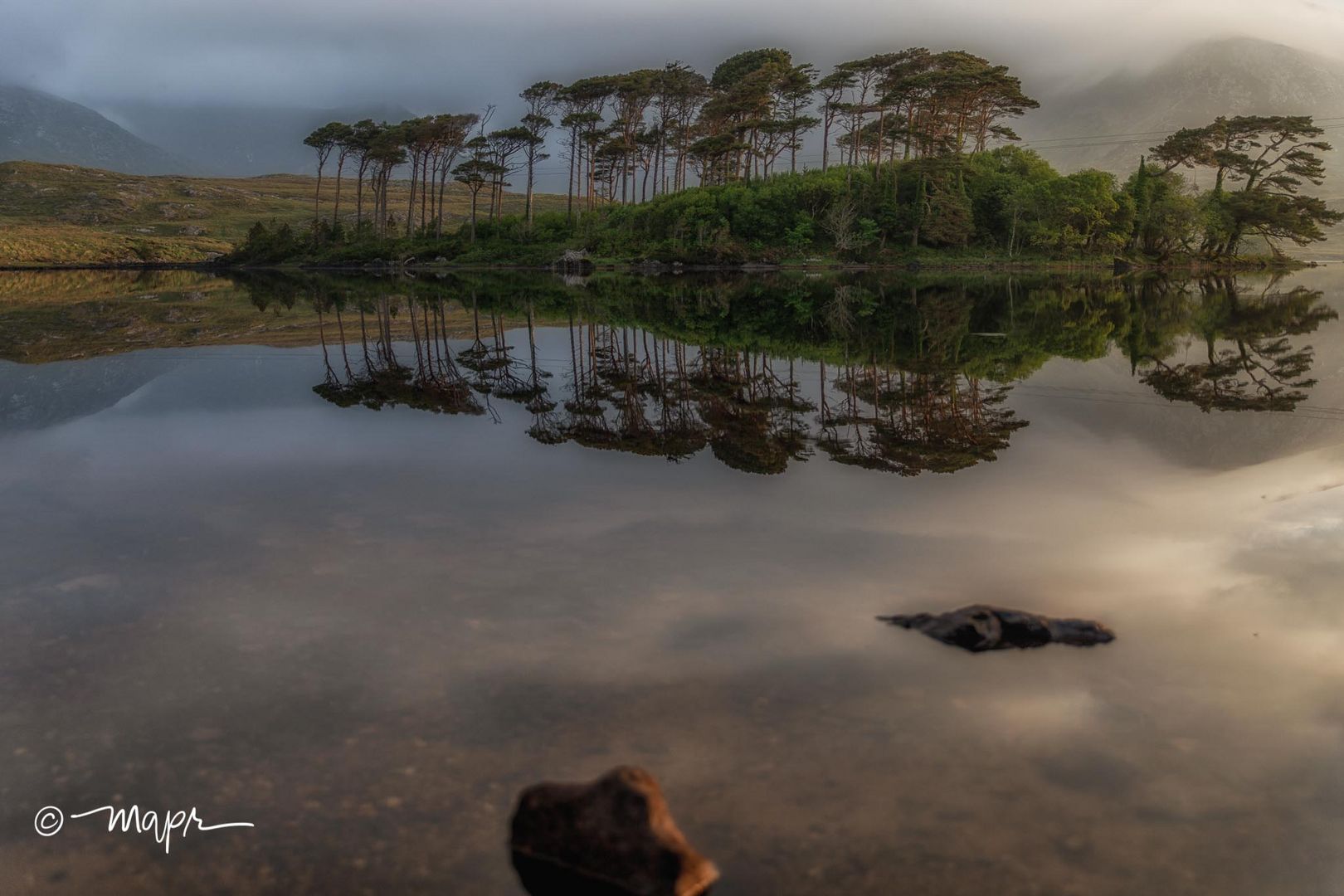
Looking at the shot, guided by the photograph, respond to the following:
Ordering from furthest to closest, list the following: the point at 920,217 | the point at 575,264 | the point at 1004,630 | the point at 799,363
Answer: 1. the point at 920,217
2. the point at 575,264
3. the point at 799,363
4. the point at 1004,630

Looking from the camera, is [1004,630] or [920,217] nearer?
[1004,630]

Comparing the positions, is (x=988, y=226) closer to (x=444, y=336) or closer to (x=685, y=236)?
(x=685, y=236)

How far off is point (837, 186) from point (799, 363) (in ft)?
197

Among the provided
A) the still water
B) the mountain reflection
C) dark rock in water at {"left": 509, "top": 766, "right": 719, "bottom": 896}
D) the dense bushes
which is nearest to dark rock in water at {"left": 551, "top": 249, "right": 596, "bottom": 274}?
the dense bushes

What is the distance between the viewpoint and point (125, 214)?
135 meters

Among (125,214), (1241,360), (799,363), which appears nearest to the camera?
(799,363)

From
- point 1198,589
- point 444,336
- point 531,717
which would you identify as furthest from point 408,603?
point 444,336

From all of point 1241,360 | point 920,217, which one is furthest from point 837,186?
point 1241,360

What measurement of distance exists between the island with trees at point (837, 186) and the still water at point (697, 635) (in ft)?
193

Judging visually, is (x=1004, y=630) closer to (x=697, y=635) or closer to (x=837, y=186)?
(x=697, y=635)

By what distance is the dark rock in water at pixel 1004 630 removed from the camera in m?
5.61

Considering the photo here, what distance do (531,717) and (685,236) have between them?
2707 inches

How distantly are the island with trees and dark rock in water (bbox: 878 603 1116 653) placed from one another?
64220 mm

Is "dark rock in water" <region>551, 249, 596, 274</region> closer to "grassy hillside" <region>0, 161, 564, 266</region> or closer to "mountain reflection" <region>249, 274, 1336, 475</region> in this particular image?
"mountain reflection" <region>249, 274, 1336, 475</region>
